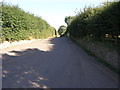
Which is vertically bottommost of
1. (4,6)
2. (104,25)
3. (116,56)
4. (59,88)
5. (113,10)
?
(59,88)

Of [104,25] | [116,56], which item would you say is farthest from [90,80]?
[104,25]

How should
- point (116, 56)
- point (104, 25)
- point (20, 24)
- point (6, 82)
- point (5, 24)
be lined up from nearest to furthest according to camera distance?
point (6, 82) < point (116, 56) < point (104, 25) < point (5, 24) < point (20, 24)

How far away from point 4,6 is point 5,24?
214cm

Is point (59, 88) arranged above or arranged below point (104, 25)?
below

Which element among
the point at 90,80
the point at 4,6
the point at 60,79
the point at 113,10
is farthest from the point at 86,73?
the point at 4,6

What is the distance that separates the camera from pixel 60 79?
4352mm

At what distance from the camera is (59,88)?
3.66 meters

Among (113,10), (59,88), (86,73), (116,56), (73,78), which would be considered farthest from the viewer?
(113,10)

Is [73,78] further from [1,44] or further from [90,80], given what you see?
[1,44]

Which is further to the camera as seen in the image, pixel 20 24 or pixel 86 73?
pixel 20 24

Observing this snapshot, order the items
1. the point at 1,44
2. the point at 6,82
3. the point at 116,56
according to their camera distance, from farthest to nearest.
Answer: the point at 1,44 → the point at 116,56 → the point at 6,82

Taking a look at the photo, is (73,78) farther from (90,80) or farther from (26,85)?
(26,85)

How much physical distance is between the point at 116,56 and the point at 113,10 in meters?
2.44

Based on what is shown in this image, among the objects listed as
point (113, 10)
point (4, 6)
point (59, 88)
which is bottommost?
point (59, 88)
